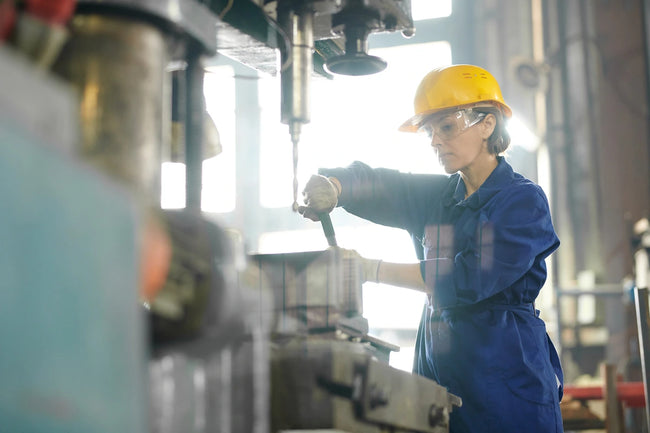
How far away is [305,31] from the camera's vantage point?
4.64 ft

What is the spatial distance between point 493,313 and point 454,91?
723 mm

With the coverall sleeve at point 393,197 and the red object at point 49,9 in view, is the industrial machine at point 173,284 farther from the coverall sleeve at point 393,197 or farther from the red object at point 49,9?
the coverall sleeve at point 393,197

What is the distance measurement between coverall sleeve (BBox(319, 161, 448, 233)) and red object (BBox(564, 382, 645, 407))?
5.71 ft

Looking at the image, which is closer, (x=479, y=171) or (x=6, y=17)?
(x=6, y=17)

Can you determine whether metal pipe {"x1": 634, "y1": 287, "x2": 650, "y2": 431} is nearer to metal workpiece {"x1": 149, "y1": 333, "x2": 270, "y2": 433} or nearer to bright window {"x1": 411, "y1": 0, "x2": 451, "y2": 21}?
metal workpiece {"x1": 149, "y1": 333, "x2": 270, "y2": 433}

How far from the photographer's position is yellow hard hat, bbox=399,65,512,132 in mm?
2225

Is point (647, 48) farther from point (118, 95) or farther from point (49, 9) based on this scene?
point (49, 9)

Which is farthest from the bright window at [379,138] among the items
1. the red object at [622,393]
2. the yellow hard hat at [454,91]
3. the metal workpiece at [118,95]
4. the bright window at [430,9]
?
the metal workpiece at [118,95]

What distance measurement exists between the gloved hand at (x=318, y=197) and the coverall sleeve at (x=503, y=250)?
15.0 inches

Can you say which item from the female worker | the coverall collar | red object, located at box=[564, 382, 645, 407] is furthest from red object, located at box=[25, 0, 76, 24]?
red object, located at box=[564, 382, 645, 407]

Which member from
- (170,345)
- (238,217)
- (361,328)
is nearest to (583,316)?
(238,217)

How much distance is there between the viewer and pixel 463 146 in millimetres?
2174

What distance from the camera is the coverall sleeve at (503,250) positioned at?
1.82 meters

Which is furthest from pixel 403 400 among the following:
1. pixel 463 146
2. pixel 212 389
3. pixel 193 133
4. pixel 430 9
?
pixel 430 9
